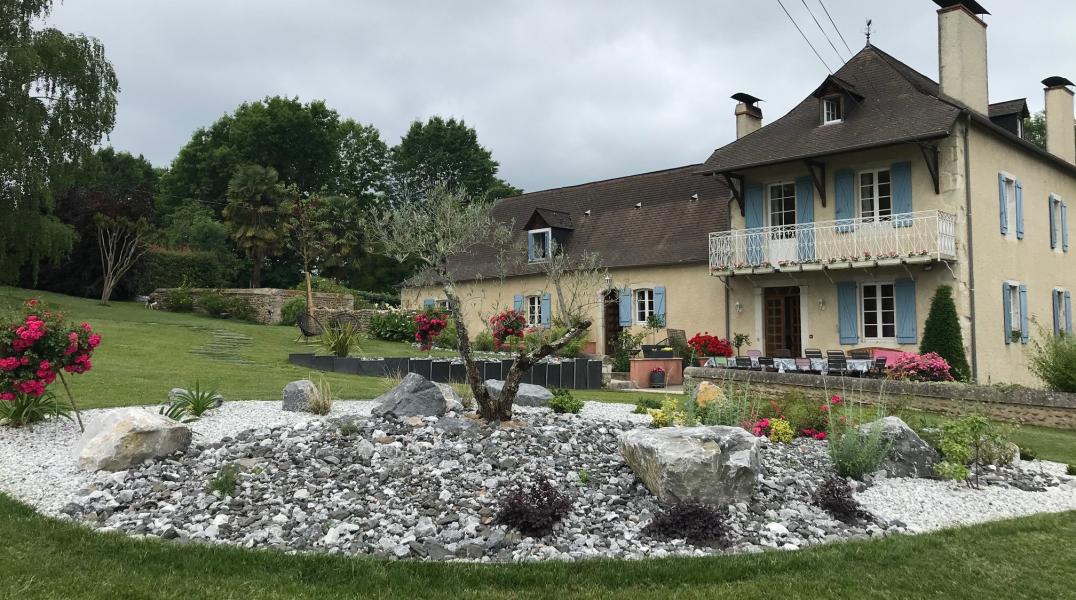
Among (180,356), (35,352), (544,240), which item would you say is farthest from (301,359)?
(544,240)

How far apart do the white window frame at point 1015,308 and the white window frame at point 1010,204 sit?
119 cm

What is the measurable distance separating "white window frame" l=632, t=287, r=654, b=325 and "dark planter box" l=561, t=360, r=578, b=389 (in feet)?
20.7

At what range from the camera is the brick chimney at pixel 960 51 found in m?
16.9

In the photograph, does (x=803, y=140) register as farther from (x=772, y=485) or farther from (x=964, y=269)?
(x=772, y=485)

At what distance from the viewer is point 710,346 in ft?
56.6

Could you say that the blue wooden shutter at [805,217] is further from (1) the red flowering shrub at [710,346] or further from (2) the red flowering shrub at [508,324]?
(2) the red flowering shrub at [508,324]

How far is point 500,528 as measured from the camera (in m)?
5.02

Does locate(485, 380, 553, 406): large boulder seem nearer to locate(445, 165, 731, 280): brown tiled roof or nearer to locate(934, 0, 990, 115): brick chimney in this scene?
locate(445, 165, 731, 280): brown tiled roof

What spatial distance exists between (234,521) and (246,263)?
32.6m

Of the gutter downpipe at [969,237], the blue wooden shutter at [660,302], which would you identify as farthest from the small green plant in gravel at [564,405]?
the blue wooden shutter at [660,302]

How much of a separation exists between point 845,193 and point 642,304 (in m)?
6.43

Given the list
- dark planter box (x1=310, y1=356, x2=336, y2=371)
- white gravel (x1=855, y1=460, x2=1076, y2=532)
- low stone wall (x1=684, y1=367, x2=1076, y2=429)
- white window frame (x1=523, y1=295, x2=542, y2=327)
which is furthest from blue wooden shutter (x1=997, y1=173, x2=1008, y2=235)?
dark planter box (x1=310, y1=356, x2=336, y2=371)

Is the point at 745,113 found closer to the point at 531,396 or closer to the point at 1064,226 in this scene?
the point at 1064,226

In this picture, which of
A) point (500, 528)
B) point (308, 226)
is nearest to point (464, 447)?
point (500, 528)
